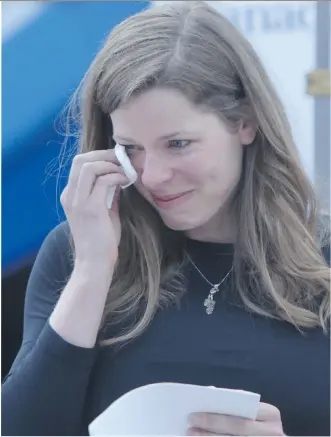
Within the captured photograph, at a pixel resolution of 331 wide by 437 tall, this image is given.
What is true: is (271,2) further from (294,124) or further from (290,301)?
(290,301)

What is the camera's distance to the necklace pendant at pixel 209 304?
42.8 inches

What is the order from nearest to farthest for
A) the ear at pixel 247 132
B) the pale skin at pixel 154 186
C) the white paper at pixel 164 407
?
the white paper at pixel 164 407, the pale skin at pixel 154 186, the ear at pixel 247 132

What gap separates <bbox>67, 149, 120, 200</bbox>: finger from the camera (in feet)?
3.51

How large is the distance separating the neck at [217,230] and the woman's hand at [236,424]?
1.08ft

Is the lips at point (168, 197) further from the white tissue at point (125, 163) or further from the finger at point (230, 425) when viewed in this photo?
the finger at point (230, 425)

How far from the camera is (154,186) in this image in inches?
40.9

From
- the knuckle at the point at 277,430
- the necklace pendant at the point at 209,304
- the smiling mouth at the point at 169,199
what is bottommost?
the knuckle at the point at 277,430

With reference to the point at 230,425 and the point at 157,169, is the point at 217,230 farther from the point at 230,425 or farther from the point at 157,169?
the point at 230,425

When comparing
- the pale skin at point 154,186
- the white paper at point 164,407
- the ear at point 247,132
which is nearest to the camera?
the white paper at point 164,407

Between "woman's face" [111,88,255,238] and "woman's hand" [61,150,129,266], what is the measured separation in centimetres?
6

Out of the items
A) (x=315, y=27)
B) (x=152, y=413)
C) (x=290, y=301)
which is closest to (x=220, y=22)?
(x=315, y=27)

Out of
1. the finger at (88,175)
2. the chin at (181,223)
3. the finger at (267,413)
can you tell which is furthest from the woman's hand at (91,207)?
the finger at (267,413)

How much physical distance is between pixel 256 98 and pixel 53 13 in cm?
54

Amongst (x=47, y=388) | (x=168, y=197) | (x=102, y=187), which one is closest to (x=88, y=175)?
(x=102, y=187)
